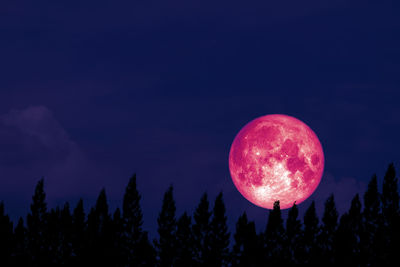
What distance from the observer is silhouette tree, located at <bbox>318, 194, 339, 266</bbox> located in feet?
172

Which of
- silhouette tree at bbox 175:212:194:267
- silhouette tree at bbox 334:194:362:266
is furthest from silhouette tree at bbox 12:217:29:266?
silhouette tree at bbox 334:194:362:266

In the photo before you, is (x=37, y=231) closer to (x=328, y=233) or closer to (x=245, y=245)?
(x=245, y=245)

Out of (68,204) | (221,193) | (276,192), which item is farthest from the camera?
(68,204)

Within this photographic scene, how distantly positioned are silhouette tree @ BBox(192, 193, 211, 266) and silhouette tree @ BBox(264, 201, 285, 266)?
5.81 meters

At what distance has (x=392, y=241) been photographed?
51.9 m

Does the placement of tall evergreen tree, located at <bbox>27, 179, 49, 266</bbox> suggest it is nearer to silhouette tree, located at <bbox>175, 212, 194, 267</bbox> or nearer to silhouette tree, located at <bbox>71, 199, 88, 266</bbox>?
silhouette tree, located at <bbox>71, 199, 88, 266</bbox>

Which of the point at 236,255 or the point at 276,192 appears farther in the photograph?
the point at 236,255

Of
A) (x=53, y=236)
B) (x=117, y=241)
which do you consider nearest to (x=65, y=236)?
(x=53, y=236)

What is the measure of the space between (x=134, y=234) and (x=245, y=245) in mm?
10672

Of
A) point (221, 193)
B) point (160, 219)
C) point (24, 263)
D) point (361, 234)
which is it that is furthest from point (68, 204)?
point (361, 234)

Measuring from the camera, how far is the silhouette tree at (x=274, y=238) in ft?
174

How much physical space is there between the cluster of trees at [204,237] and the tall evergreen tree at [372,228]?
0.08m

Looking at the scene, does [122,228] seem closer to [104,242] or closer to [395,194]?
[104,242]

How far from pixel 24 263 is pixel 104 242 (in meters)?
9.24
